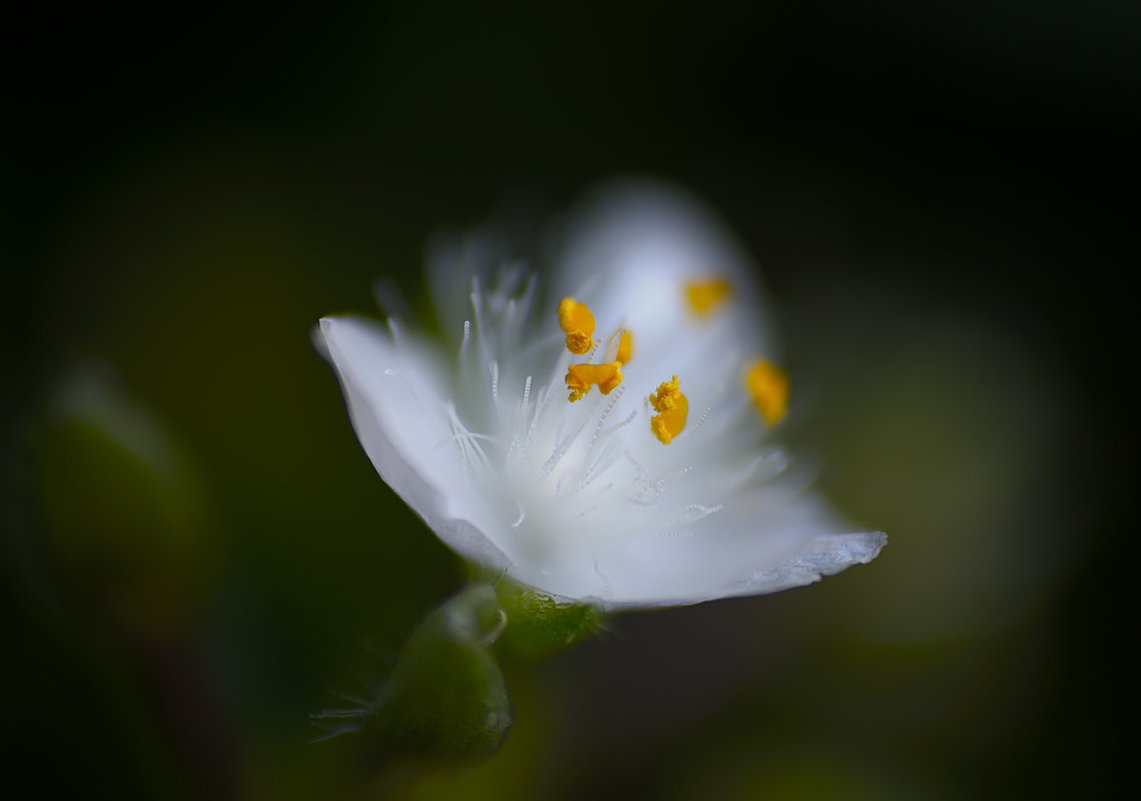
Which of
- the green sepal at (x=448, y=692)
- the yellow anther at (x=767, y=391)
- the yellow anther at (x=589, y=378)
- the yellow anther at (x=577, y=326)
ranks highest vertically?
the yellow anther at (x=577, y=326)

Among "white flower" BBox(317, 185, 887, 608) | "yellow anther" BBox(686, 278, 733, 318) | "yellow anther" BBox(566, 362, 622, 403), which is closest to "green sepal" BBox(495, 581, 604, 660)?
"white flower" BBox(317, 185, 887, 608)

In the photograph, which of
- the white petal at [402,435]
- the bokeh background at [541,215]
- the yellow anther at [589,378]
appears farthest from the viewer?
the bokeh background at [541,215]

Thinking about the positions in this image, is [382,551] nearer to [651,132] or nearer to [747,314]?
[747,314]

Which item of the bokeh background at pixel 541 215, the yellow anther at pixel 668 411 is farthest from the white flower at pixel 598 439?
the bokeh background at pixel 541 215

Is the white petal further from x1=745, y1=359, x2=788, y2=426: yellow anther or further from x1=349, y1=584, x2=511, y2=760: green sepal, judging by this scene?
x1=745, y1=359, x2=788, y2=426: yellow anther

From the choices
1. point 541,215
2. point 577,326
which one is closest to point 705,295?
point 577,326

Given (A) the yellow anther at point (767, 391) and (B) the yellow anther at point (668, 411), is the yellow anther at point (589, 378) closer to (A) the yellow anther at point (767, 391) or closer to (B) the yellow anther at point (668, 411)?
(B) the yellow anther at point (668, 411)

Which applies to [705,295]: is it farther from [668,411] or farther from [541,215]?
[541,215]

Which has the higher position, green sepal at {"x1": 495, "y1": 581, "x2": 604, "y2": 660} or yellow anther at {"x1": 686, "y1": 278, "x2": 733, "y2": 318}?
yellow anther at {"x1": 686, "y1": 278, "x2": 733, "y2": 318}
